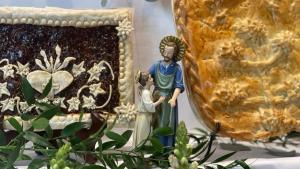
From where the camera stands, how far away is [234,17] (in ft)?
2.86

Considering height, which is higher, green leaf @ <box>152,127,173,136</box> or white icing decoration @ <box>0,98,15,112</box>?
white icing decoration @ <box>0,98,15,112</box>

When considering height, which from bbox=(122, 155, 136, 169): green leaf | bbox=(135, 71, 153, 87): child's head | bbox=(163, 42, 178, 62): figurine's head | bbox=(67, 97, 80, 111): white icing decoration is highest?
bbox=(163, 42, 178, 62): figurine's head

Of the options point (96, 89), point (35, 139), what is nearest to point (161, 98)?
point (96, 89)

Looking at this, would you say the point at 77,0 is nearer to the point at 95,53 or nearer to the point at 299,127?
the point at 95,53

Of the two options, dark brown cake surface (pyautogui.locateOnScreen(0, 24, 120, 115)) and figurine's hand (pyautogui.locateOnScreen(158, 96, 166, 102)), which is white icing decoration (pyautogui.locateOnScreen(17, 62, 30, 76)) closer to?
dark brown cake surface (pyautogui.locateOnScreen(0, 24, 120, 115))

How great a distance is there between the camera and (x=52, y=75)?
32.5 inches

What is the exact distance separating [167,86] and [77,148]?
192 millimetres

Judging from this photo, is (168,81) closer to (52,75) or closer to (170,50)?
(170,50)

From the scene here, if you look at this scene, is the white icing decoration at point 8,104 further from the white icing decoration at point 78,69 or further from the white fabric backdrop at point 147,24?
the white fabric backdrop at point 147,24

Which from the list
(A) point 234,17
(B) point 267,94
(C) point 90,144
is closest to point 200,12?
(A) point 234,17

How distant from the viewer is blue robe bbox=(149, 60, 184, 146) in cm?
78

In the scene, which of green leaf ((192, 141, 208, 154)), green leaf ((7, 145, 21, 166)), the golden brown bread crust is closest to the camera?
green leaf ((7, 145, 21, 166))

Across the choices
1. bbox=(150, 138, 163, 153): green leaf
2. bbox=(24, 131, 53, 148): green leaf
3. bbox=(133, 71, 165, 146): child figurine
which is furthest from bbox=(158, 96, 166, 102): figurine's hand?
bbox=(24, 131, 53, 148): green leaf

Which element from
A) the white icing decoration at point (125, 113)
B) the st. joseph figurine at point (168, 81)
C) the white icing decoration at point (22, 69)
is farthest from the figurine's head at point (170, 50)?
the white icing decoration at point (22, 69)
